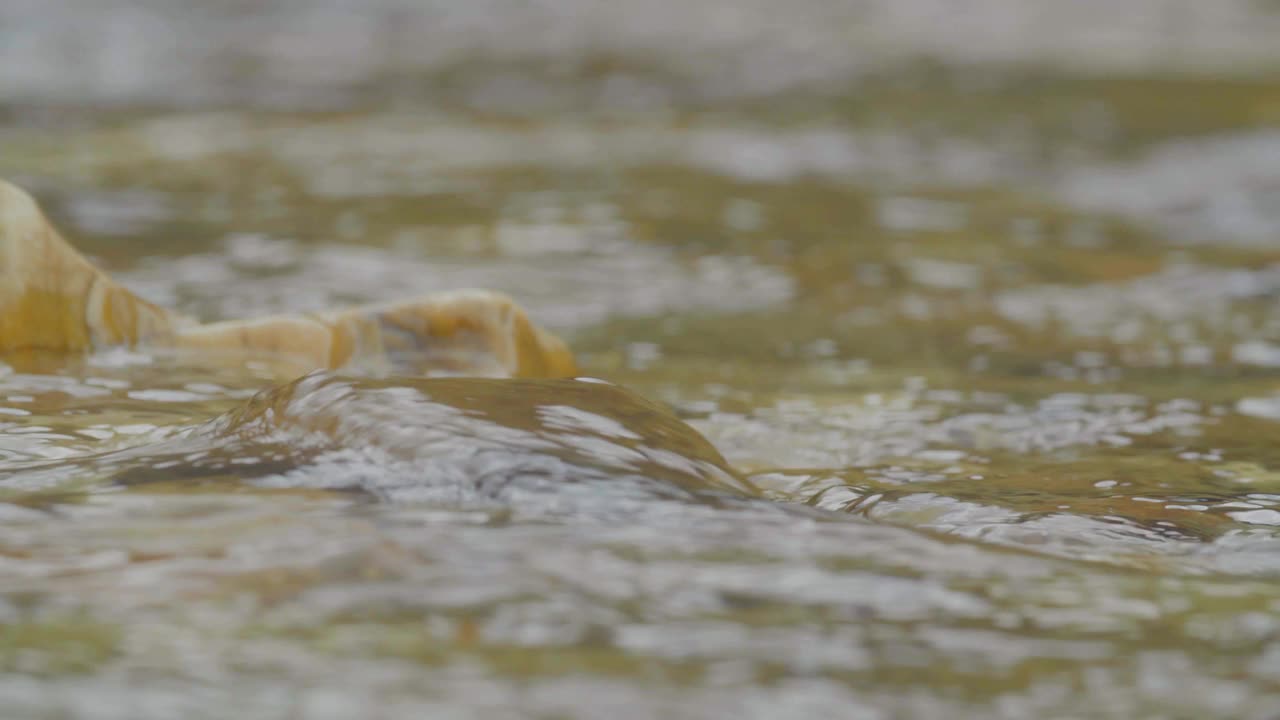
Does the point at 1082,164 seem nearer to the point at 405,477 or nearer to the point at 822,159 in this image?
the point at 822,159

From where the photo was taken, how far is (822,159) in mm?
9078

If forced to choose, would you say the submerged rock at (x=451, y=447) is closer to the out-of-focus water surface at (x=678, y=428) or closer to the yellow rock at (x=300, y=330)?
the out-of-focus water surface at (x=678, y=428)

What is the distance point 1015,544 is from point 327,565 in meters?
0.98

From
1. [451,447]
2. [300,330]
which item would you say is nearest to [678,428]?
[451,447]

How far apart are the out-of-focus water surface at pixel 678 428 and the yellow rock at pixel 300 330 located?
17 centimetres

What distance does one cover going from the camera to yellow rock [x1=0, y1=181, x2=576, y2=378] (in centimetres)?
343

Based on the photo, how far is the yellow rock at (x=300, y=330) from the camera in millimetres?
3428

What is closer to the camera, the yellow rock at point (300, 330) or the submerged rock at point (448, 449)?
the submerged rock at point (448, 449)

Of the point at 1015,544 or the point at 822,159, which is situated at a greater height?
the point at 822,159

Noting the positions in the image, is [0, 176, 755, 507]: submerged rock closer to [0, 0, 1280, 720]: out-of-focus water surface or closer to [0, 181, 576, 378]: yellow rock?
[0, 0, 1280, 720]: out-of-focus water surface

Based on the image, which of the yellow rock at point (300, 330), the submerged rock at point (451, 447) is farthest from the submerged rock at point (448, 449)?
the yellow rock at point (300, 330)

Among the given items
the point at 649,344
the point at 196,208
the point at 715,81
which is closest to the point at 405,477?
the point at 649,344

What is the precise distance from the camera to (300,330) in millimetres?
3559

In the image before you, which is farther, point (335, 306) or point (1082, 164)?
point (1082, 164)
